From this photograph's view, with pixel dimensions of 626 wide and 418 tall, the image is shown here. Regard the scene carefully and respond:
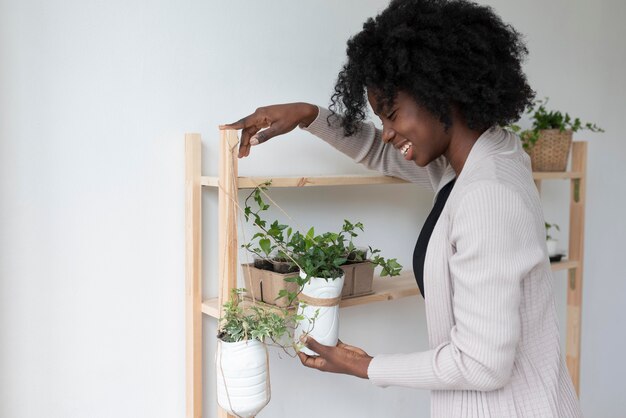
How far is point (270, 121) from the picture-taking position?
1.47 meters

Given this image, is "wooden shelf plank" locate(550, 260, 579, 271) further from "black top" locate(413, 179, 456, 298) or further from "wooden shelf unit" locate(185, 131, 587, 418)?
"black top" locate(413, 179, 456, 298)

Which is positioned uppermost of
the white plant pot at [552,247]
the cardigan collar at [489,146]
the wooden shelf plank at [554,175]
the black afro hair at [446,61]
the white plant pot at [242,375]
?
the black afro hair at [446,61]

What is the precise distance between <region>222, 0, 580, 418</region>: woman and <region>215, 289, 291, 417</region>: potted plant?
115mm

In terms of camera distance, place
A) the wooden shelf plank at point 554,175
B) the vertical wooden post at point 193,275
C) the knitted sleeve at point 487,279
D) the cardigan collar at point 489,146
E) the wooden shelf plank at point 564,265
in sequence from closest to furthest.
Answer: the knitted sleeve at point 487,279 → the cardigan collar at point 489,146 → the vertical wooden post at point 193,275 → the wooden shelf plank at point 554,175 → the wooden shelf plank at point 564,265

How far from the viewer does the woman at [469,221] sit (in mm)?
1127

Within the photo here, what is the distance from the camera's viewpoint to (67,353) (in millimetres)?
1414

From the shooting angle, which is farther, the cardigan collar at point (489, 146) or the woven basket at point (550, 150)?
the woven basket at point (550, 150)

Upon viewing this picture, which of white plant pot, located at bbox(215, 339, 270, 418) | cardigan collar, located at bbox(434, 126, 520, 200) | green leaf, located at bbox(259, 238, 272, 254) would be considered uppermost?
cardigan collar, located at bbox(434, 126, 520, 200)

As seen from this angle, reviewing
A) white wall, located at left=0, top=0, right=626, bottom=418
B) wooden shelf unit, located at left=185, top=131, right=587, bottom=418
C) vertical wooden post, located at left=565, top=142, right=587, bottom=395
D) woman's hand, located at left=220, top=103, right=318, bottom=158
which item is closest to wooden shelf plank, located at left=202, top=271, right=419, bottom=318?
wooden shelf unit, located at left=185, top=131, right=587, bottom=418

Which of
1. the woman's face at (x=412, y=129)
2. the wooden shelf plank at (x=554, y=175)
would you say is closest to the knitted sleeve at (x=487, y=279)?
the woman's face at (x=412, y=129)

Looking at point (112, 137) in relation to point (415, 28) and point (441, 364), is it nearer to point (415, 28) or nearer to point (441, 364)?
point (415, 28)

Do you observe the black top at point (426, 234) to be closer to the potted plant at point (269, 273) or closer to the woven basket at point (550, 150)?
the potted plant at point (269, 273)

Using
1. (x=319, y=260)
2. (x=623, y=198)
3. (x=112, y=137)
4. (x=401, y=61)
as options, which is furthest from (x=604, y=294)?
(x=112, y=137)

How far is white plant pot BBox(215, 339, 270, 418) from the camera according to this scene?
1239 millimetres
